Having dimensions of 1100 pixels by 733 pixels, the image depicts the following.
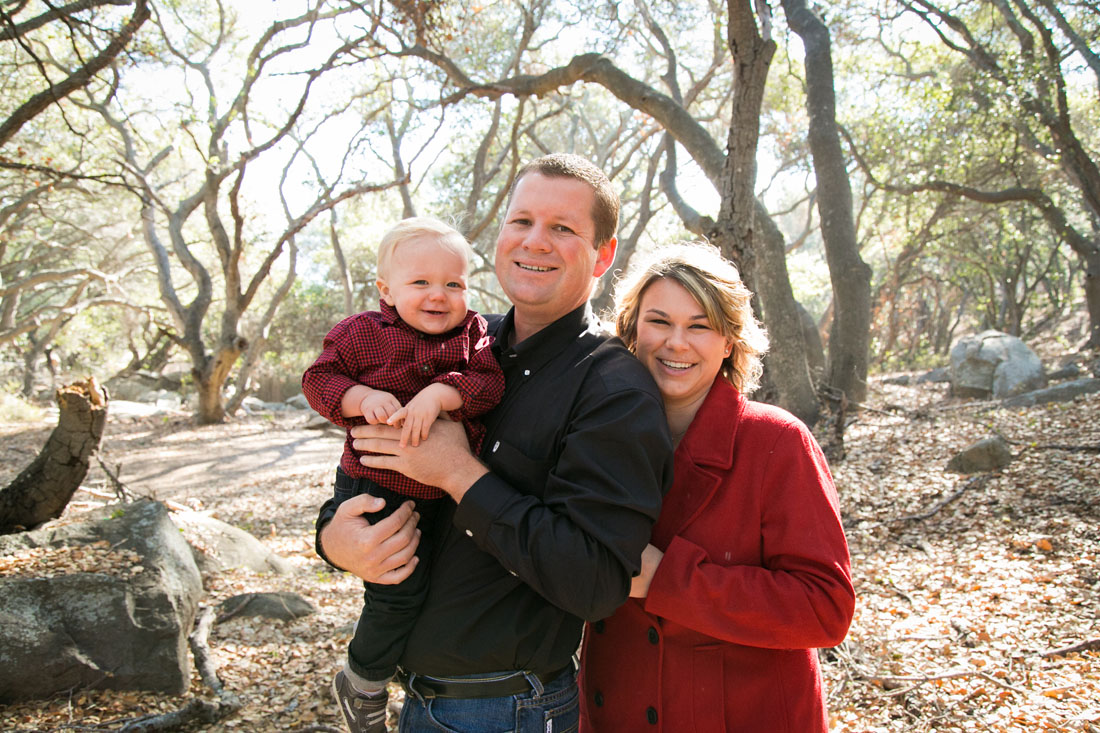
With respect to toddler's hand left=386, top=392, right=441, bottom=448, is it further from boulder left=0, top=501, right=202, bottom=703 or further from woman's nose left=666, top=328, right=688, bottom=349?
boulder left=0, top=501, right=202, bottom=703

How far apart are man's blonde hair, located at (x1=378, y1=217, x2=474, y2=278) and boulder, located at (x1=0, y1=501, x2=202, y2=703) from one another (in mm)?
2630

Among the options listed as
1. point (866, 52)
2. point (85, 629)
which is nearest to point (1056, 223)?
point (866, 52)

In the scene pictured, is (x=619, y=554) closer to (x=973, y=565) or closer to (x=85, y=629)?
(x=85, y=629)

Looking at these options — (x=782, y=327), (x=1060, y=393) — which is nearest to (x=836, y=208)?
(x=782, y=327)

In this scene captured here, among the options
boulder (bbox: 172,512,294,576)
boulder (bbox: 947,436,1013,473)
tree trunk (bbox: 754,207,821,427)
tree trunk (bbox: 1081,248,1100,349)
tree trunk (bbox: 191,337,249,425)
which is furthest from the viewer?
tree trunk (bbox: 191,337,249,425)

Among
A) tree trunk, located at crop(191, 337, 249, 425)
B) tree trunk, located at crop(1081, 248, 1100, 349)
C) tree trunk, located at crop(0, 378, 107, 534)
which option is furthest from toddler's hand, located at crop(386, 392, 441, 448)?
tree trunk, located at crop(1081, 248, 1100, 349)

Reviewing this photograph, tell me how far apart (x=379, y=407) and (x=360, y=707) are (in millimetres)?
864

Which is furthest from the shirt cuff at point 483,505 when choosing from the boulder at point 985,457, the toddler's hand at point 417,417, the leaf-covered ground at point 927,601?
the boulder at point 985,457

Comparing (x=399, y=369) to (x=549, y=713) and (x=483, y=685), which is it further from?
(x=549, y=713)

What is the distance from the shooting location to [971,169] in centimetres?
1330

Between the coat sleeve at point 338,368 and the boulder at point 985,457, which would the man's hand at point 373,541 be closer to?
the coat sleeve at point 338,368

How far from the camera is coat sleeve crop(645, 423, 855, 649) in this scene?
1.54 metres

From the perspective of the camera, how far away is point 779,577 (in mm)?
1573

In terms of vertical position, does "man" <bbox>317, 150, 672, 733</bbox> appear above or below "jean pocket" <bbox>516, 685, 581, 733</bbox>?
above
